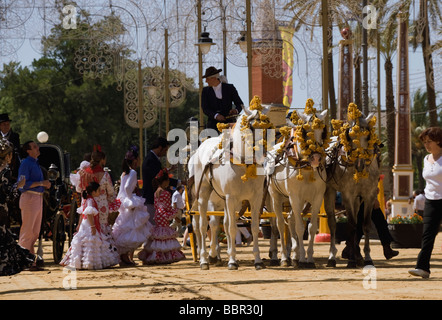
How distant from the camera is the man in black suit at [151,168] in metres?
16.2

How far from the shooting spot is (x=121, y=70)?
2739 centimetres

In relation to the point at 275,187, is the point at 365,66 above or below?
above

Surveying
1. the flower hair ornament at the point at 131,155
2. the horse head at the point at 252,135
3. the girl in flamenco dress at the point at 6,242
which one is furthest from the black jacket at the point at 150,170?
the girl in flamenco dress at the point at 6,242

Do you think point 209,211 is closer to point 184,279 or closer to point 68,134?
point 184,279

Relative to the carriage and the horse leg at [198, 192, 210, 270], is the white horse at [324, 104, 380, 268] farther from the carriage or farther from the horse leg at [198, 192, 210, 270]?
the carriage

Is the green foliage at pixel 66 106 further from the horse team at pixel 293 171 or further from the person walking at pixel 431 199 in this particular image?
the person walking at pixel 431 199

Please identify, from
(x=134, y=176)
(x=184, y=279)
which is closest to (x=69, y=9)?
(x=134, y=176)

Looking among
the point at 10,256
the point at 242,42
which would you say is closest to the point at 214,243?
the point at 10,256

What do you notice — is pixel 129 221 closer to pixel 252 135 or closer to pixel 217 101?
pixel 217 101

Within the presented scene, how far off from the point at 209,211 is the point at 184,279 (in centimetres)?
277

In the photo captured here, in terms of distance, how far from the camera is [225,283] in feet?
37.1

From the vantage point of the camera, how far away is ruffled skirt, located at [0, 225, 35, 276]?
11071 millimetres

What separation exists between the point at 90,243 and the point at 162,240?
165 cm
